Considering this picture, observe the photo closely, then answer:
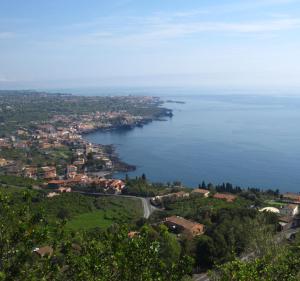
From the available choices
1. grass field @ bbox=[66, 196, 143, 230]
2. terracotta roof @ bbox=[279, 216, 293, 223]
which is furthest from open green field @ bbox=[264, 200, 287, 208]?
grass field @ bbox=[66, 196, 143, 230]

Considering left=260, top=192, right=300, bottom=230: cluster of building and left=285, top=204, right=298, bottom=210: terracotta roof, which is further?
left=285, top=204, right=298, bottom=210: terracotta roof

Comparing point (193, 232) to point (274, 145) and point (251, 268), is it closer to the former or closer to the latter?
point (251, 268)

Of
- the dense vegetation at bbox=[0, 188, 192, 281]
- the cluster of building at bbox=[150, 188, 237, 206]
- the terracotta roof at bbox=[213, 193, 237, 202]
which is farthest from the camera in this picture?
the cluster of building at bbox=[150, 188, 237, 206]

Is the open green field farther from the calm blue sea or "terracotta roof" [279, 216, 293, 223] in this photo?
the calm blue sea

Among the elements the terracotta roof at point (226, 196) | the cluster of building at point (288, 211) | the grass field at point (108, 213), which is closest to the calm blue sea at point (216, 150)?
the cluster of building at point (288, 211)

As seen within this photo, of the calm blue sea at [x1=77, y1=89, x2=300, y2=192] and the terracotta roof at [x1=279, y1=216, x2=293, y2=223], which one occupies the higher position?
the terracotta roof at [x1=279, y1=216, x2=293, y2=223]

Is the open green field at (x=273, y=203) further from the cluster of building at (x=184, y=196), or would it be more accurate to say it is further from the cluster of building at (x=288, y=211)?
→ the cluster of building at (x=184, y=196)
